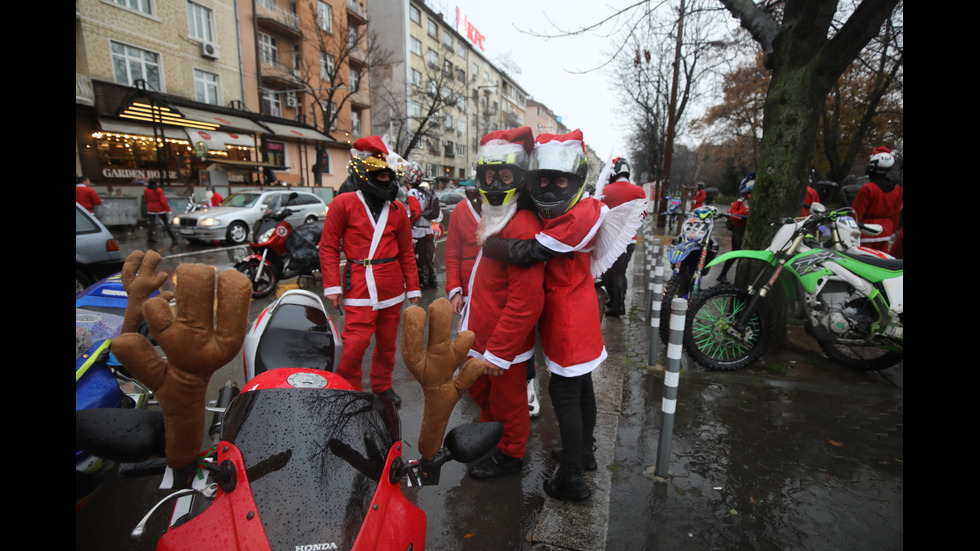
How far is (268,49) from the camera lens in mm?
25312

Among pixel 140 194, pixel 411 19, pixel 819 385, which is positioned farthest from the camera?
pixel 411 19

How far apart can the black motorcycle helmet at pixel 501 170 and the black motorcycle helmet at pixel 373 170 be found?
44.5 inches

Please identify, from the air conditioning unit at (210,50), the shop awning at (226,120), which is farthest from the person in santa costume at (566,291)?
the air conditioning unit at (210,50)

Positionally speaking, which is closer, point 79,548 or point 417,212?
point 79,548

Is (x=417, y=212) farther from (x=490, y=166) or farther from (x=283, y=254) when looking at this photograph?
(x=490, y=166)

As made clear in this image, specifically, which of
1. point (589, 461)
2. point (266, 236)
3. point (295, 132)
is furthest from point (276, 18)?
point (589, 461)

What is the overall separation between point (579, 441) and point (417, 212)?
16.7 feet

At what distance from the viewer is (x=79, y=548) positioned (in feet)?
6.86

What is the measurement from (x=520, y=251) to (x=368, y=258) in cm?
159

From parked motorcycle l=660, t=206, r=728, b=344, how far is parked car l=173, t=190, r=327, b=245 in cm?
933

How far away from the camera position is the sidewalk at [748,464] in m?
2.21

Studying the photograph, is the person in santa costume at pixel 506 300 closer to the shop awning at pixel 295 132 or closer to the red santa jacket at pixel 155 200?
the red santa jacket at pixel 155 200
